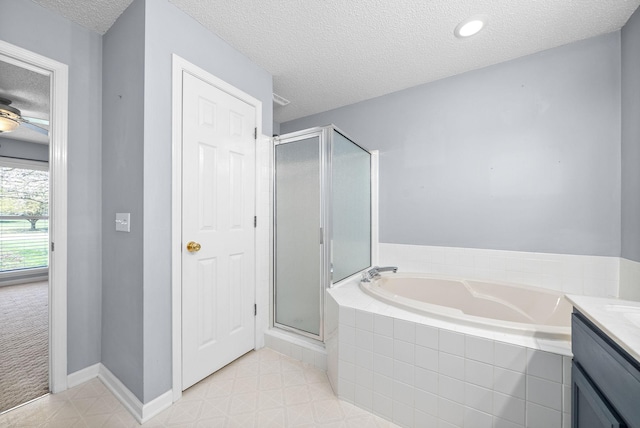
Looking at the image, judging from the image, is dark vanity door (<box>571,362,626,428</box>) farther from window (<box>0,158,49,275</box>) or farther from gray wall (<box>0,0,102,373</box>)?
window (<box>0,158,49,275</box>)

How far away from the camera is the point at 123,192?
4.84 ft

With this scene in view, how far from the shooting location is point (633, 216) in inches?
61.7

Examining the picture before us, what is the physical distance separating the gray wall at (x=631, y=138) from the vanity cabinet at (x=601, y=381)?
124cm

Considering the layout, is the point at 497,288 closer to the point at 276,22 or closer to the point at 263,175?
the point at 263,175

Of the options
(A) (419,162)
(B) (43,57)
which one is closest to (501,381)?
(A) (419,162)

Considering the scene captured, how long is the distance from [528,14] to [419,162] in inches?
46.1

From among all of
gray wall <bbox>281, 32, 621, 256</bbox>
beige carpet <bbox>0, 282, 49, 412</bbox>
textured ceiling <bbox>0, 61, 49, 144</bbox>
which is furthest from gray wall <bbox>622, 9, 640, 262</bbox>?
textured ceiling <bbox>0, 61, 49, 144</bbox>

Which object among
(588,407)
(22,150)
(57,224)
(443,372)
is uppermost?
(22,150)

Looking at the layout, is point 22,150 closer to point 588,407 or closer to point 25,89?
point 25,89

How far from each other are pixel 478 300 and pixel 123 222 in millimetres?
2447

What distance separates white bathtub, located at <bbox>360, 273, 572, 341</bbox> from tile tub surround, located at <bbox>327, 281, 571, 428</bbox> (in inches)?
2.2

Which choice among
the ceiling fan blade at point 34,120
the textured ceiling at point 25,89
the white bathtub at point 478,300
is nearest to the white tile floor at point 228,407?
the white bathtub at point 478,300

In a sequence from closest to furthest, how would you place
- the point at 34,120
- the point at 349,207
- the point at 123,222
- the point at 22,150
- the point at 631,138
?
the point at 123,222
the point at 631,138
the point at 349,207
the point at 34,120
the point at 22,150

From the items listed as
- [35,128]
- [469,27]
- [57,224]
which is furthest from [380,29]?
[35,128]
